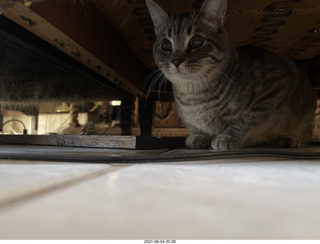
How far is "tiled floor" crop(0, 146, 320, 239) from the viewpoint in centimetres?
19

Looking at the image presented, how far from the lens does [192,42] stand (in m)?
1.08

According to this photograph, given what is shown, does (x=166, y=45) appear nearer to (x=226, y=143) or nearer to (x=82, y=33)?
(x=82, y=33)

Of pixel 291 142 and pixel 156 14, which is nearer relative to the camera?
pixel 156 14

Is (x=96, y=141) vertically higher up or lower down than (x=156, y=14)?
lower down

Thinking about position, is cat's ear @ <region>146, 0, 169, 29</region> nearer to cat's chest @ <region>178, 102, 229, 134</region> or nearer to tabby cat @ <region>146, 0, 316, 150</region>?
tabby cat @ <region>146, 0, 316, 150</region>

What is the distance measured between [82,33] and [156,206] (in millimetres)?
851

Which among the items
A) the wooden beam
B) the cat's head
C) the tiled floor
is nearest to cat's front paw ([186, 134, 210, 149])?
the cat's head

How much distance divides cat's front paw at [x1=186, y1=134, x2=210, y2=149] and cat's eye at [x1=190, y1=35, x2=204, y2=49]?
431mm

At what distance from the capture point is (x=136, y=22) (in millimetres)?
1187

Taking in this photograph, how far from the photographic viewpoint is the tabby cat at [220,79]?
1.07 m

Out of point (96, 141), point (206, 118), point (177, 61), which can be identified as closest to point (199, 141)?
point (206, 118)

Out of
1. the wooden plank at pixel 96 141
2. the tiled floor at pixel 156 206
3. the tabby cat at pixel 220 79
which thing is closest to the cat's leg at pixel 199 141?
the tabby cat at pixel 220 79

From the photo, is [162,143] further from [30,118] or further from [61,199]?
[61,199]

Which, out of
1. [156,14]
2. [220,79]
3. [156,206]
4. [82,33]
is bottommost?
[156,206]
